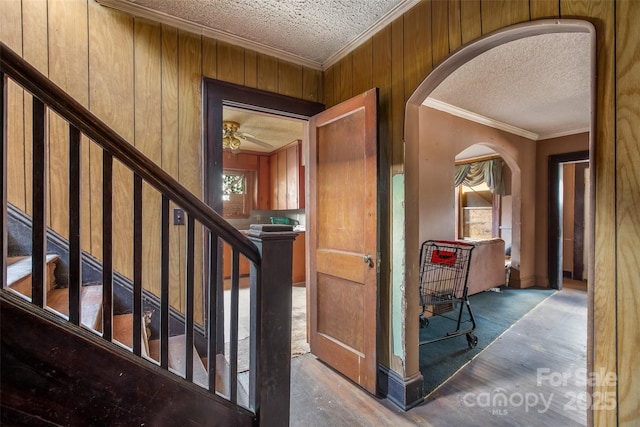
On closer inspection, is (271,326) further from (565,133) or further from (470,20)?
(565,133)

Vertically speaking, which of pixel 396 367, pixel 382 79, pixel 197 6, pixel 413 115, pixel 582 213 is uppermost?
pixel 197 6

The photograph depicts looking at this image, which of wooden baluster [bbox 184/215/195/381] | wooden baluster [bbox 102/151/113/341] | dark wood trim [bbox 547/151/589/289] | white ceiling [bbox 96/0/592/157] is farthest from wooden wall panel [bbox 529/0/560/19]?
dark wood trim [bbox 547/151/589/289]

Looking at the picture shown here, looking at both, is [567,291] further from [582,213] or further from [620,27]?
[620,27]

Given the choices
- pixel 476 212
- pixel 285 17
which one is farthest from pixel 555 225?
pixel 285 17

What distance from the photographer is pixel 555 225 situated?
191 inches

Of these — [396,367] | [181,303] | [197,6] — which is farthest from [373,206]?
[197,6]

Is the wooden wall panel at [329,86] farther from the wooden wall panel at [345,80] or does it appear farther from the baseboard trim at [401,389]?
the baseboard trim at [401,389]

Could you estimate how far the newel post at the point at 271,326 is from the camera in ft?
4.41

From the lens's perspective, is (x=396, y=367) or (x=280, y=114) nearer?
(x=396, y=367)

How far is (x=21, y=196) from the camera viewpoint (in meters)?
1.72

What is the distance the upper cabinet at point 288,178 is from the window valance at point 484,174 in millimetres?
3563

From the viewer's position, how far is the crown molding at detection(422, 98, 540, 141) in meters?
3.70

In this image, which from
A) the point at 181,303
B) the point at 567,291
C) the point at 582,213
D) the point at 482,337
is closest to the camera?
the point at 181,303

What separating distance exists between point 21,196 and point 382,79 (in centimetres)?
240
